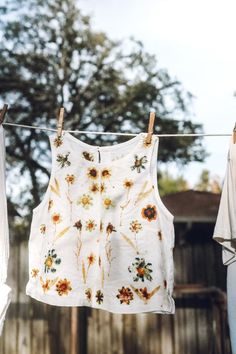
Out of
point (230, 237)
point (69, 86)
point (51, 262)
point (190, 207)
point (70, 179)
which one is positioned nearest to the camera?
point (230, 237)

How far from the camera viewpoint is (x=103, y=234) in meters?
2.06

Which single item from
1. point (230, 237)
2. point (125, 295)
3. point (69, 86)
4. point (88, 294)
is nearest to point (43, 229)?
point (88, 294)

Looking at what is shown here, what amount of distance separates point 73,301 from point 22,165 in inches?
95.4

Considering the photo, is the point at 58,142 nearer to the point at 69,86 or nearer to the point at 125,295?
the point at 125,295

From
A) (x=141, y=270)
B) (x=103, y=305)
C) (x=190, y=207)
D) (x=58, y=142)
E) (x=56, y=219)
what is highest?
(x=190, y=207)

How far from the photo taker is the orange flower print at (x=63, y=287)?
198 cm

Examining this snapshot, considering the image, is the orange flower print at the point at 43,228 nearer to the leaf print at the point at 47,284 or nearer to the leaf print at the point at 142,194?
the leaf print at the point at 47,284

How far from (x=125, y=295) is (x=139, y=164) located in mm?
613

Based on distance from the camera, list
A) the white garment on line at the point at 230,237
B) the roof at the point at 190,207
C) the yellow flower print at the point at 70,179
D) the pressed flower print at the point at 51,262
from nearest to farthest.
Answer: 1. the white garment on line at the point at 230,237
2. the pressed flower print at the point at 51,262
3. the yellow flower print at the point at 70,179
4. the roof at the point at 190,207

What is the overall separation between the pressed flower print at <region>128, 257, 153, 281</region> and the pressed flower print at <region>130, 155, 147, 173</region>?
1.41ft

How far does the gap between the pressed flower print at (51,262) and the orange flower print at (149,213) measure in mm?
446

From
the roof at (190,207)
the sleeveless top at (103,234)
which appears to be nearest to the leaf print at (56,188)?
the sleeveless top at (103,234)

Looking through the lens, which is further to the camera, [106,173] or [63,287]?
[106,173]

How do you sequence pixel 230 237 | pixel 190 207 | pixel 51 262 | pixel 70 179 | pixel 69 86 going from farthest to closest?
pixel 69 86 → pixel 190 207 → pixel 70 179 → pixel 51 262 → pixel 230 237
